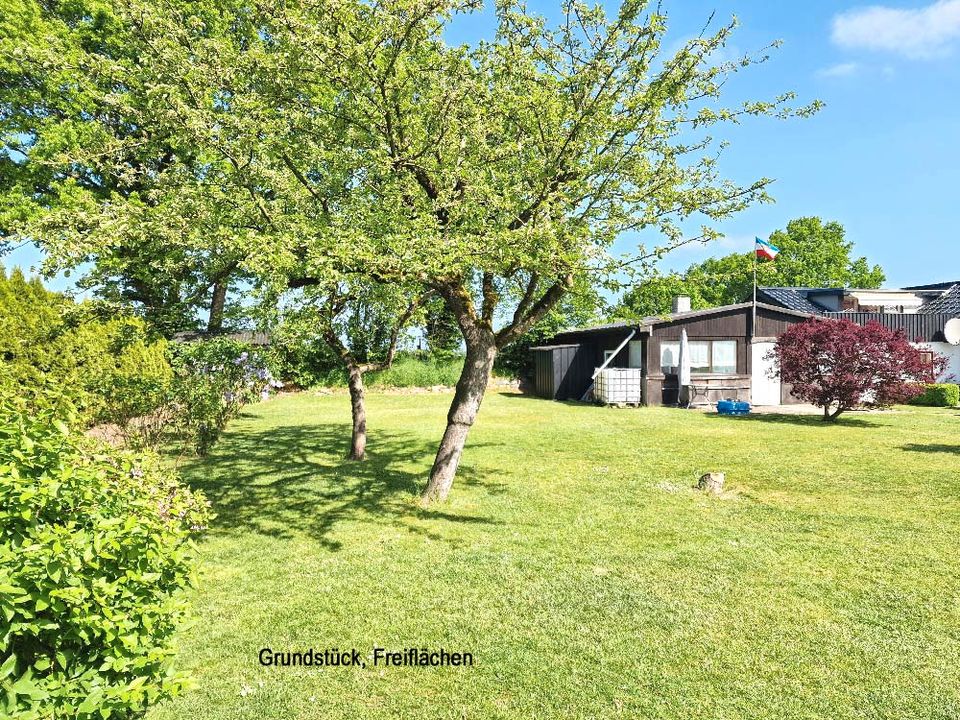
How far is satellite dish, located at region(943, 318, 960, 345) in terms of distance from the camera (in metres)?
28.1

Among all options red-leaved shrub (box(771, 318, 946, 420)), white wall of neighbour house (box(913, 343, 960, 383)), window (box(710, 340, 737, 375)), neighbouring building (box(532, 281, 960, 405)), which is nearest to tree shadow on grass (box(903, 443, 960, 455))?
red-leaved shrub (box(771, 318, 946, 420))

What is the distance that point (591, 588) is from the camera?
5781mm

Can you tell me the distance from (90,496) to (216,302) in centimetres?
1077

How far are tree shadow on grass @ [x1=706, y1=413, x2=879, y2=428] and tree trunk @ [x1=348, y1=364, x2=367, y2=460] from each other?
12505mm

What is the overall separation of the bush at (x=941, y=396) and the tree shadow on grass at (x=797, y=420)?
773 cm

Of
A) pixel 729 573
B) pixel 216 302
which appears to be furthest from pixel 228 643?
pixel 216 302

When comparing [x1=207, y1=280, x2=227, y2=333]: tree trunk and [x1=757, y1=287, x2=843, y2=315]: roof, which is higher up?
[x1=757, y1=287, x2=843, y2=315]: roof

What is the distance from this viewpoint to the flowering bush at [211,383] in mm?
12055

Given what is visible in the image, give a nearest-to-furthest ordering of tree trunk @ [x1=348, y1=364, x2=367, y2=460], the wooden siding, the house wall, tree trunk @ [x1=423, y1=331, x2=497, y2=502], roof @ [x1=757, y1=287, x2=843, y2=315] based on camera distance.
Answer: tree trunk @ [x1=423, y1=331, x2=497, y2=502]
tree trunk @ [x1=348, y1=364, x2=367, y2=460]
the house wall
the wooden siding
roof @ [x1=757, y1=287, x2=843, y2=315]

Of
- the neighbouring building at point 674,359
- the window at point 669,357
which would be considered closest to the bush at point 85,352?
the neighbouring building at point 674,359

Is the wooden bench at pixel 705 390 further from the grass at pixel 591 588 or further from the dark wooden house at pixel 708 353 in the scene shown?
the grass at pixel 591 588

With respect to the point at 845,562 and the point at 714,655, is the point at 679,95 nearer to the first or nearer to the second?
the point at 845,562

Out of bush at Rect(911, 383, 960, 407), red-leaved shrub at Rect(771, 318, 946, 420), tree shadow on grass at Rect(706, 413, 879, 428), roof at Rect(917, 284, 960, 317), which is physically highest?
roof at Rect(917, 284, 960, 317)

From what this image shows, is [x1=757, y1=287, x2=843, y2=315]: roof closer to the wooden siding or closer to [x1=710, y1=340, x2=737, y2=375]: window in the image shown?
[x1=710, y1=340, x2=737, y2=375]: window
